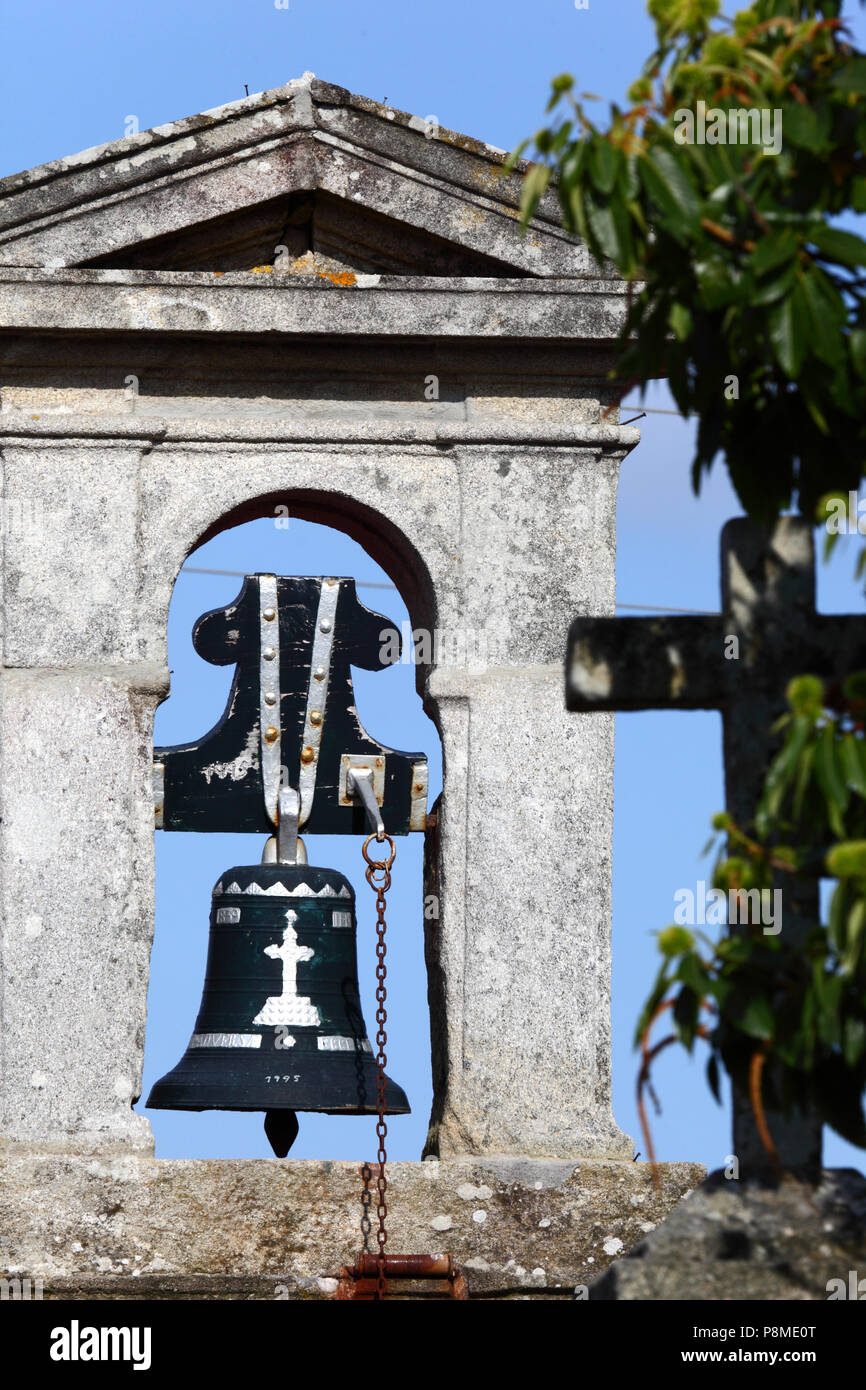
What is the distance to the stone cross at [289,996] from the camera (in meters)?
5.80

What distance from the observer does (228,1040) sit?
5770mm

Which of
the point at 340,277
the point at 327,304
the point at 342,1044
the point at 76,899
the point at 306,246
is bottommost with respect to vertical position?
the point at 342,1044

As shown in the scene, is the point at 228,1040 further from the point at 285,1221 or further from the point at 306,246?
the point at 306,246

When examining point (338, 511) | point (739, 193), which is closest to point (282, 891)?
point (338, 511)

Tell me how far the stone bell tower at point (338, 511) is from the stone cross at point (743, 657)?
2.26 metres

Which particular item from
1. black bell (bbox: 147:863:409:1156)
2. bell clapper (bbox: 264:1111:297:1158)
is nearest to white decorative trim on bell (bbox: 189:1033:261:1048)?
black bell (bbox: 147:863:409:1156)

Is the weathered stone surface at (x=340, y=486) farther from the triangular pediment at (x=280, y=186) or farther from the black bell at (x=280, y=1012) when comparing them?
the black bell at (x=280, y=1012)

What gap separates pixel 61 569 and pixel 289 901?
3.53ft

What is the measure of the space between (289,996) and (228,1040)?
0.20m

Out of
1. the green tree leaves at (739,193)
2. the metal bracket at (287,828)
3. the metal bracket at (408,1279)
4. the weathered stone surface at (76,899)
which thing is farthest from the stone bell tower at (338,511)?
the green tree leaves at (739,193)

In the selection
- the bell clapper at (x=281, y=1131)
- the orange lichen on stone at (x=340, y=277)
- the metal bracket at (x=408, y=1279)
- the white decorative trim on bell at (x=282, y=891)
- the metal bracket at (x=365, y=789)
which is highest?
the orange lichen on stone at (x=340, y=277)

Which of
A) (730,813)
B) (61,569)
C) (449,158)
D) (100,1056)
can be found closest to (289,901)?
(100,1056)

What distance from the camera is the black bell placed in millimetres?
5668
